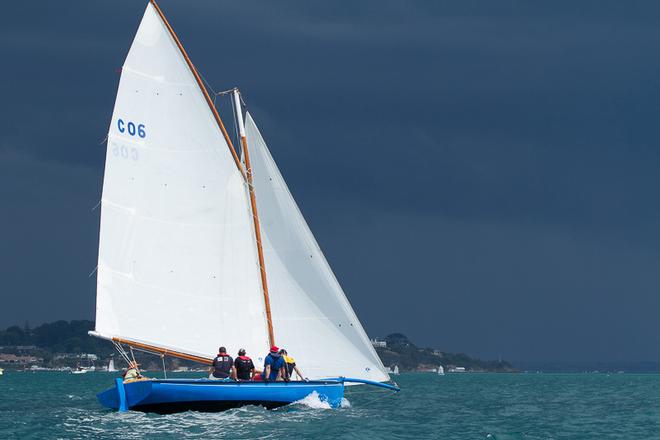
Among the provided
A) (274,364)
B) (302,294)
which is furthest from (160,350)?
(302,294)

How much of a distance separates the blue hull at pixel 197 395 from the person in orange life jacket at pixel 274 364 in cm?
65

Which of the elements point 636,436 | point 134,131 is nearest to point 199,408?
point 134,131

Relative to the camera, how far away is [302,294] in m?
48.8

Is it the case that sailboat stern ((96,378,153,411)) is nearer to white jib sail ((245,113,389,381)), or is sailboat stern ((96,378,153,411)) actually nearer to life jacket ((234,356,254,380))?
life jacket ((234,356,254,380))

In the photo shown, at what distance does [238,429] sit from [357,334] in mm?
9610

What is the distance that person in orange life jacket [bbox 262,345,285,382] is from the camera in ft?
149

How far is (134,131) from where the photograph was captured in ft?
155

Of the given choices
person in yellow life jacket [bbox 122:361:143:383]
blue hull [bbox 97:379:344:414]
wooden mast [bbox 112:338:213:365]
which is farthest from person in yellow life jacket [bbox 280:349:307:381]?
person in yellow life jacket [bbox 122:361:143:383]

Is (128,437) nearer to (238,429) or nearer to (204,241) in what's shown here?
(238,429)

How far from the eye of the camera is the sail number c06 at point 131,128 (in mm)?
46938

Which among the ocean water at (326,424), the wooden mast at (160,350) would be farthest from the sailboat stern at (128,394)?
the wooden mast at (160,350)

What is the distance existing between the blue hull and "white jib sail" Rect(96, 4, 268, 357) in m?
3.23

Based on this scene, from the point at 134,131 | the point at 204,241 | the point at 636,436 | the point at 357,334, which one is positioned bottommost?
the point at 636,436

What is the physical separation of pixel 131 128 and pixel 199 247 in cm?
598
